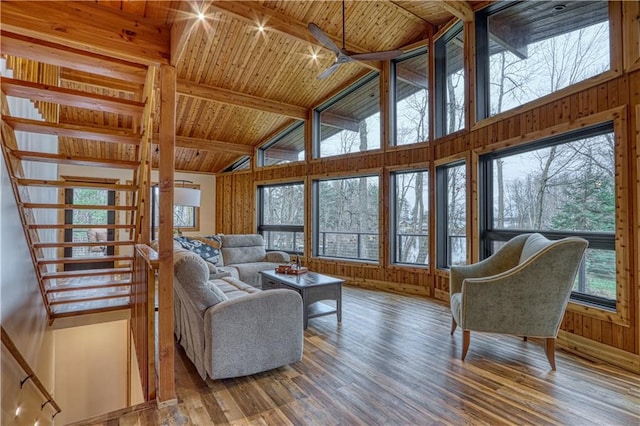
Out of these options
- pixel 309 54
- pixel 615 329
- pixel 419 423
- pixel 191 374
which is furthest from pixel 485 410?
pixel 309 54

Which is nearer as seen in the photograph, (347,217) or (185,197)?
(185,197)

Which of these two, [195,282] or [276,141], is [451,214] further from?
[276,141]

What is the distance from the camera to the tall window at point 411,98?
17.5 ft

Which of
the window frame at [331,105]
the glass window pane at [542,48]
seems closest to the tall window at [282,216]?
the window frame at [331,105]

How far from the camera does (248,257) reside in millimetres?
5867

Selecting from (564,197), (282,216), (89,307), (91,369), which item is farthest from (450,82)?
(91,369)

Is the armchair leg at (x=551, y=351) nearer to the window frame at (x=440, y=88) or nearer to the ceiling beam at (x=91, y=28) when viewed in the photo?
the window frame at (x=440, y=88)

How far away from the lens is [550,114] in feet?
10.8

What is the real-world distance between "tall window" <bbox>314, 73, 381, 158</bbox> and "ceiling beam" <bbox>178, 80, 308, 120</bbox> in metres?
0.52

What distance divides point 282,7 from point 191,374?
4545mm

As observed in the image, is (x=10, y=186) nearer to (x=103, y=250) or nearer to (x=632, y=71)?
(x=632, y=71)

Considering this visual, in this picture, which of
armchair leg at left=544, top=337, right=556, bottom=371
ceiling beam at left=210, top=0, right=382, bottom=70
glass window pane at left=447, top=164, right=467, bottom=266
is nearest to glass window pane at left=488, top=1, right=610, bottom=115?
glass window pane at left=447, top=164, right=467, bottom=266

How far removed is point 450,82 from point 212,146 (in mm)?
5352

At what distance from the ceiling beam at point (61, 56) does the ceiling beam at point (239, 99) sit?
3421mm
